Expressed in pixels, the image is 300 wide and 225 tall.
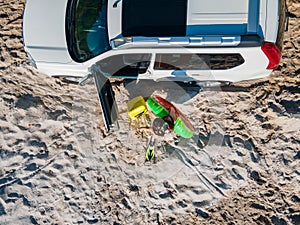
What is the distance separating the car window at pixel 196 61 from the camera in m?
5.27

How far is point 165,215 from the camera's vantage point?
6199mm

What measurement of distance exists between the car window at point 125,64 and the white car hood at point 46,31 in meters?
0.51

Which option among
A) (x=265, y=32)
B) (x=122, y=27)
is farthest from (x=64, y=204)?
(x=265, y=32)

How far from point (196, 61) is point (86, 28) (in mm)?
1564

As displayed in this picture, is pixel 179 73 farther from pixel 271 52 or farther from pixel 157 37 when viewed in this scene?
pixel 271 52

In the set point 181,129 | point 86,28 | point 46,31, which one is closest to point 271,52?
point 181,129

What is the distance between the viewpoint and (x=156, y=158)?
6375mm

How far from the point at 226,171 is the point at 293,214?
3.62ft

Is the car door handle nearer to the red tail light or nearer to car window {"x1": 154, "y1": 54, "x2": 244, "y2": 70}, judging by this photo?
car window {"x1": 154, "y1": 54, "x2": 244, "y2": 70}

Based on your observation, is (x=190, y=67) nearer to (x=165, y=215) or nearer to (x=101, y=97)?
(x=101, y=97)

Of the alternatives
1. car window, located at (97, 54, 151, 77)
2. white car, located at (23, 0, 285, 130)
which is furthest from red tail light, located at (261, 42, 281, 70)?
car window, located at (97, 54, 151, 77)

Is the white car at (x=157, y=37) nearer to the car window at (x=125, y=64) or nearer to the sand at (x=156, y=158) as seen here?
the car window at (x=125, y=64)

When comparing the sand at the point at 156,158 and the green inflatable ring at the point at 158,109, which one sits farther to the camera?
the green inflatable ring at the point at 158,109

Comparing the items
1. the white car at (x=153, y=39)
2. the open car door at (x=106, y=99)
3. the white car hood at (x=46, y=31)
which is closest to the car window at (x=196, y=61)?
the white car at (x=153, y=39)
